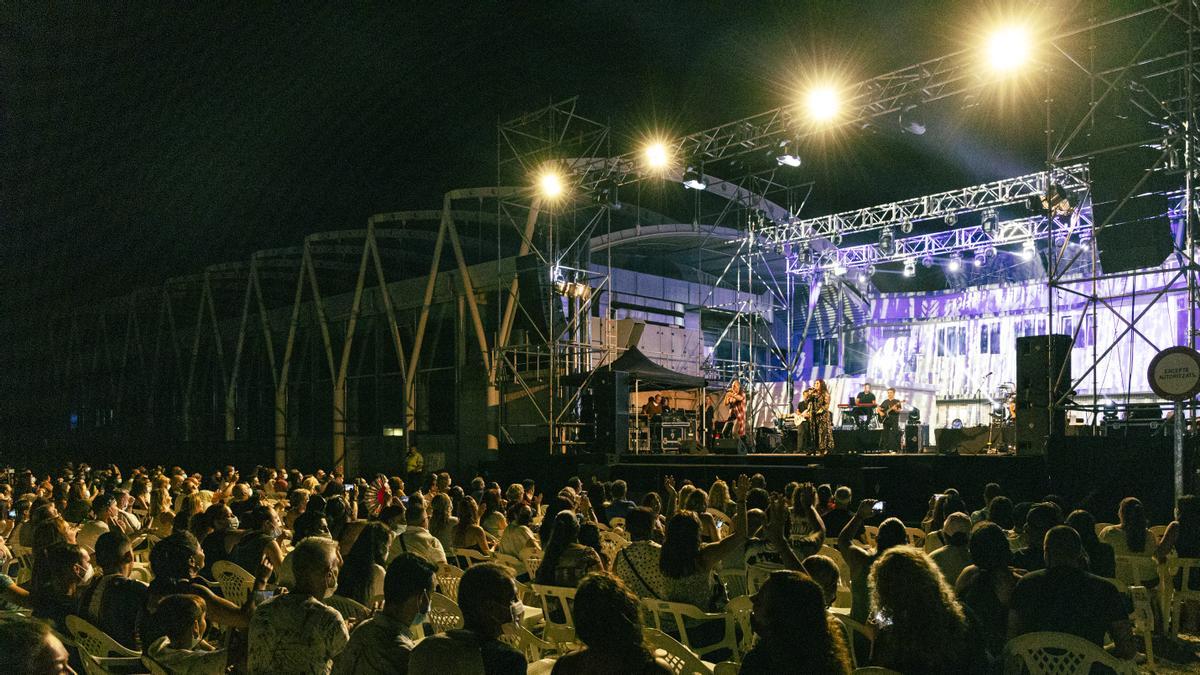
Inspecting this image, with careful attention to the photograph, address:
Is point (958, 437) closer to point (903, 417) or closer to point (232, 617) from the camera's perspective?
point (903, 417)

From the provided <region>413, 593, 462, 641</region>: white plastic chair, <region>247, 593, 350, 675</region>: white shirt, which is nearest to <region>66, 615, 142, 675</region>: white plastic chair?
<region>247, 593, 350, 675</region>: white shirt

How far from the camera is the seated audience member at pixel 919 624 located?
9.78 ft

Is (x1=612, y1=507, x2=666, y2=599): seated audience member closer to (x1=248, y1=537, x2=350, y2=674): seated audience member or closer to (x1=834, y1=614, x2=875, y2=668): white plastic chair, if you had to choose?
(x1=834, y1=614, x2=875, y2=668): white plastic chair

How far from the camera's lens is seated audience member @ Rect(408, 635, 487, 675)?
113 inches

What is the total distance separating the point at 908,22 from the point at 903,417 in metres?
12.3

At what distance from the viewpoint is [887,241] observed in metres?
26.9

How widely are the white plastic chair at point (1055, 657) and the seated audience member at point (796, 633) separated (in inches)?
38.8

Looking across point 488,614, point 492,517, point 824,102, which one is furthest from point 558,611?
point 824,102

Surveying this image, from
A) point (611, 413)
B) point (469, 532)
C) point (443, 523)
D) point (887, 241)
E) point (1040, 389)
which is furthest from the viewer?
point (887, 241)

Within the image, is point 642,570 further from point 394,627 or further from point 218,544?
point 218,544

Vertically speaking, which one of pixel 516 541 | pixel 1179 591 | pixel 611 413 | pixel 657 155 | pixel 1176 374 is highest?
pixel 657 155

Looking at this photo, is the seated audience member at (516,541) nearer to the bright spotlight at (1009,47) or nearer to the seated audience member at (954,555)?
the seated audience member at (954,555)

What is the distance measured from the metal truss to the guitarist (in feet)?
19.3

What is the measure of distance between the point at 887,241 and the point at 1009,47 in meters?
13.5
